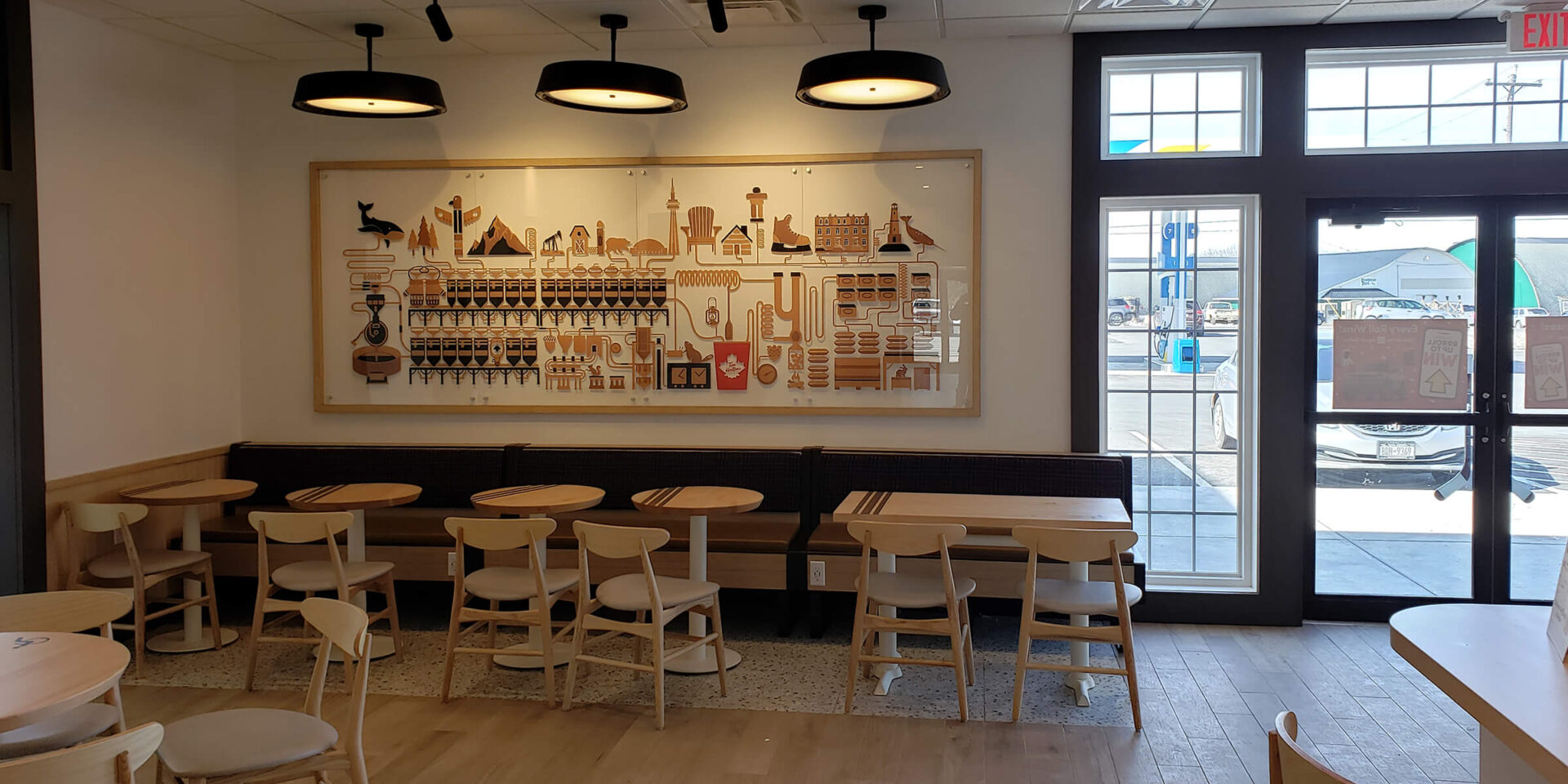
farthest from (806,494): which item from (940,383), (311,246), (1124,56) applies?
(311,246)

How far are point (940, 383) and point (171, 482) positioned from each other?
398 centimetres

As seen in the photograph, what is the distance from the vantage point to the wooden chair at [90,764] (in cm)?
199

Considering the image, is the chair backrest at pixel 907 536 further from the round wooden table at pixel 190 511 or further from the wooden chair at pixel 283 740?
the round wooden table at pixel 190 511

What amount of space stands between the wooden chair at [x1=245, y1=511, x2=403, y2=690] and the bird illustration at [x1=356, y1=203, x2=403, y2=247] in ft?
6.62

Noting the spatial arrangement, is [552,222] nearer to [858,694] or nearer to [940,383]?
[940,383]

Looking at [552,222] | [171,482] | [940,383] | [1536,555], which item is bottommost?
[1536,555]

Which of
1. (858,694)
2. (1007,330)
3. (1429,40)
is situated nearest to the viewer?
Answer: (858,694)

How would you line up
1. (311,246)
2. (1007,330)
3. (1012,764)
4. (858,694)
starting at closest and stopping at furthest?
1. (1012,764)
2. (858,694)
3. (1007,330)
4. (311,246)

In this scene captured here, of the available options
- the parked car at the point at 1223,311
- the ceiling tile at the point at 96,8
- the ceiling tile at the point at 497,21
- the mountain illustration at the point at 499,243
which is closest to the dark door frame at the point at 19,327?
the ceiling tile at the point at 96,8

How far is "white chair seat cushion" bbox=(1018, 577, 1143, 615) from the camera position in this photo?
4.01 meters

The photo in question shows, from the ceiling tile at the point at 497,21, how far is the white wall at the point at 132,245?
1.60 meters

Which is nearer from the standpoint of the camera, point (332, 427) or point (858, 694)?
point (858, 694)

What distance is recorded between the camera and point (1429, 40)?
5223 millimetres

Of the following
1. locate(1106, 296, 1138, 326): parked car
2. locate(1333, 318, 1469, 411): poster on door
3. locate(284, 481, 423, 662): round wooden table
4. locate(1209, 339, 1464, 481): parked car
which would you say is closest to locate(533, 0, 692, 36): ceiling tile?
locate(284, 481, 423, 662): round wooden table
